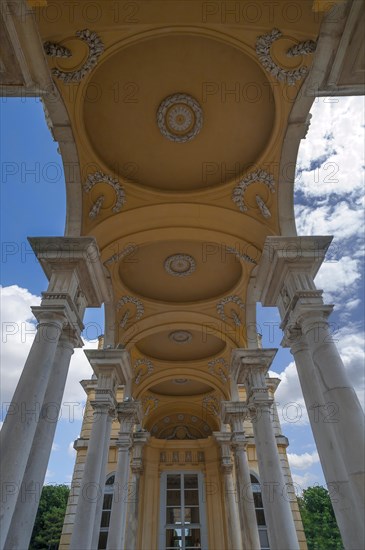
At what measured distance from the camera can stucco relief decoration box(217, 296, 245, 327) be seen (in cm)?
1168

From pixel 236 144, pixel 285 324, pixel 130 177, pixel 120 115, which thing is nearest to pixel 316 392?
pixel 285 324

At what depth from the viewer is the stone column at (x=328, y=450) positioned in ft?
16.1

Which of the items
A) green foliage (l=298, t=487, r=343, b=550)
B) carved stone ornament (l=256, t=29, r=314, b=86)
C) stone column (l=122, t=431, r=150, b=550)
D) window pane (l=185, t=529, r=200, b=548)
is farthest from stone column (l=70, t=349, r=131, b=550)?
green foliage (l=298, t=487, r=343, b=550)

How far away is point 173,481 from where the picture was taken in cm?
1848

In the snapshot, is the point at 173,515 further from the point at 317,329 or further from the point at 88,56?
the point at 88,56

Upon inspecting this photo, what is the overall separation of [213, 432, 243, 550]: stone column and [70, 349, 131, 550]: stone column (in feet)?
26.3

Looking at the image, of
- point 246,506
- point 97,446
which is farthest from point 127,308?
point 246,506

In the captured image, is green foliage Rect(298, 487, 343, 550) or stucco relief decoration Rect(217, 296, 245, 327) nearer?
stucco relief decoration Rect(217, 296, 245, 327)

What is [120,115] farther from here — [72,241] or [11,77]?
[11,77]

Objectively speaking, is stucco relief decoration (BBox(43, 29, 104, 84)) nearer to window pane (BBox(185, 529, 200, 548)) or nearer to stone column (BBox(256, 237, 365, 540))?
stone column (BBox(256, 237, 365, 540))

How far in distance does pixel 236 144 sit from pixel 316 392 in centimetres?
500

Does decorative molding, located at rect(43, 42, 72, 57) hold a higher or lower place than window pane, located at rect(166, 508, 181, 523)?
higher

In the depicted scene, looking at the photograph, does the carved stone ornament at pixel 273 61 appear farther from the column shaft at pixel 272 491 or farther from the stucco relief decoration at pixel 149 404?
the stucco relief decoration at pixel 149 404

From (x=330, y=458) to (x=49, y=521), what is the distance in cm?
2996
